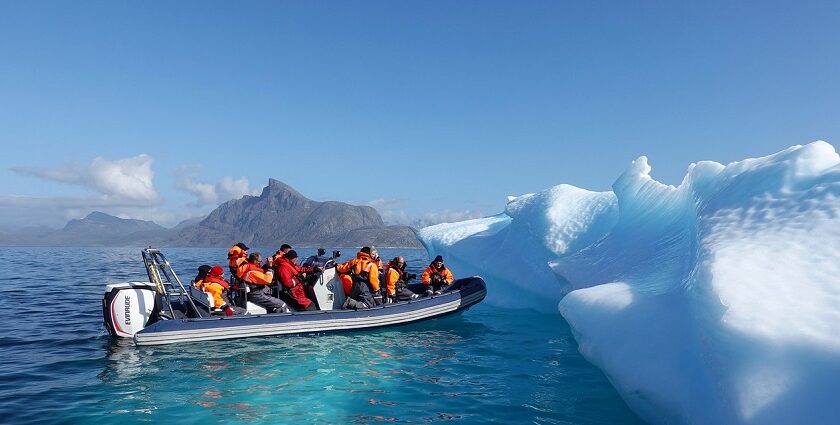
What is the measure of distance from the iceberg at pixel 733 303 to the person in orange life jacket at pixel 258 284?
665 cm

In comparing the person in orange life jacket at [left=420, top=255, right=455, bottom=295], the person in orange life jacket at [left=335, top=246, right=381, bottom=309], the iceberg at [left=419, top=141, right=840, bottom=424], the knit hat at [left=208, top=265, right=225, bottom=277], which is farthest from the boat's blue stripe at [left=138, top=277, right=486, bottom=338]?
the iceberg at [left=419, top=141, right=840, bottom=424]

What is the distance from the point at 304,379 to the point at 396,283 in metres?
6.05

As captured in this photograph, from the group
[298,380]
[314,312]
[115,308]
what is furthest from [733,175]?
[115,308]

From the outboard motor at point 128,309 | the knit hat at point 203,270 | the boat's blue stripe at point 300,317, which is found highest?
the knit hat at point 203,270

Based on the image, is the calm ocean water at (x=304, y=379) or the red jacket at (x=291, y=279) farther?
the red jacket at (x=291, y=279)

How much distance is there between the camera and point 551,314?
51.3ft

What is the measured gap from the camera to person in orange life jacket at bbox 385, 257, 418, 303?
511 inches

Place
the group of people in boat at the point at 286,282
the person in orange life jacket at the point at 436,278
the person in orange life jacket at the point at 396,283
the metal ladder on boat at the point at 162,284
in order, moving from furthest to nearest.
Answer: the person in orange life jacket at the point at 436,278
the person in orange life jacket at the point at 396,283
the group of people in boat at the point at 286,282
the metal ladder on boat at the point at 162,284

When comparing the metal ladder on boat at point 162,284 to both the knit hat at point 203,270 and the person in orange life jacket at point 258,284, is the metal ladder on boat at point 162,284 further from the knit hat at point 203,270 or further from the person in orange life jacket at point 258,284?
the person in orange life jacket at point 258,284

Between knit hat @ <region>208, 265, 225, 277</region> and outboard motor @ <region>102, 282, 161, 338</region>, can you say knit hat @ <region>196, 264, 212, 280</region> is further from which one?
outboard motor @ <region>102, 282, 161, 338</region>

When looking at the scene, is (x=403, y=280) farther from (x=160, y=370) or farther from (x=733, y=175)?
(x=733, y=175)

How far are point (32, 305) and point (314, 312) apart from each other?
32.2 ft

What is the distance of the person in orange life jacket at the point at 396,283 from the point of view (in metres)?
13.0

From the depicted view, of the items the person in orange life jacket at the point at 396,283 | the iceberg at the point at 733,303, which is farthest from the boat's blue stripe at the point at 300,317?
the iceberg at the point at 733,303
